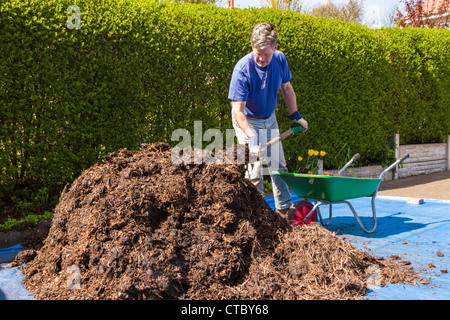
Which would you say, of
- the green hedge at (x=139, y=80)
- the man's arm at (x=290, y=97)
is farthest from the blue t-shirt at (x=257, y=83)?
the green hedge at (x=139, y=80)

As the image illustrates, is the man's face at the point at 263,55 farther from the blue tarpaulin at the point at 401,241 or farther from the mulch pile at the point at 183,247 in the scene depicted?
the blue tarpaulin at the point at 401,241

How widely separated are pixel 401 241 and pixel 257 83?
212cm

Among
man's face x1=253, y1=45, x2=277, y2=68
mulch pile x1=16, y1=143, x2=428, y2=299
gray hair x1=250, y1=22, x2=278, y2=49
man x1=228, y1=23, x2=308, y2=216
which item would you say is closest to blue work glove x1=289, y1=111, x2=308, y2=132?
man x1=228, y1=23, x2=308, y2=216

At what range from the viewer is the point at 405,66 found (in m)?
8.33

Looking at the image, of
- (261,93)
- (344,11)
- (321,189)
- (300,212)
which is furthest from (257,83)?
(344,11)

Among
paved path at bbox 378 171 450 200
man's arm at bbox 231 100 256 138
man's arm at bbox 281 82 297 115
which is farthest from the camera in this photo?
paved path at bbox 378 171 450 200

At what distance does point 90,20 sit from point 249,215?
3149mm

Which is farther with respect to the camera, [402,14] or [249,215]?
[402,14]

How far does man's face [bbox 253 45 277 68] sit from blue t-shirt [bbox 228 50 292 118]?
0.31 ft

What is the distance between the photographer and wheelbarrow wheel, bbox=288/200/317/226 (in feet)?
13.2

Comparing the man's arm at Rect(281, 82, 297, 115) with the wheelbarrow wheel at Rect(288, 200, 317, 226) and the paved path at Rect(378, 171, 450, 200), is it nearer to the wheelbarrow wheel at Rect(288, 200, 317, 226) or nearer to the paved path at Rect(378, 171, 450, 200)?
the wheelbarrow wheel at Rect(288, 200, 317, 226)

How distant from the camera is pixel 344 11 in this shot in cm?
2648
